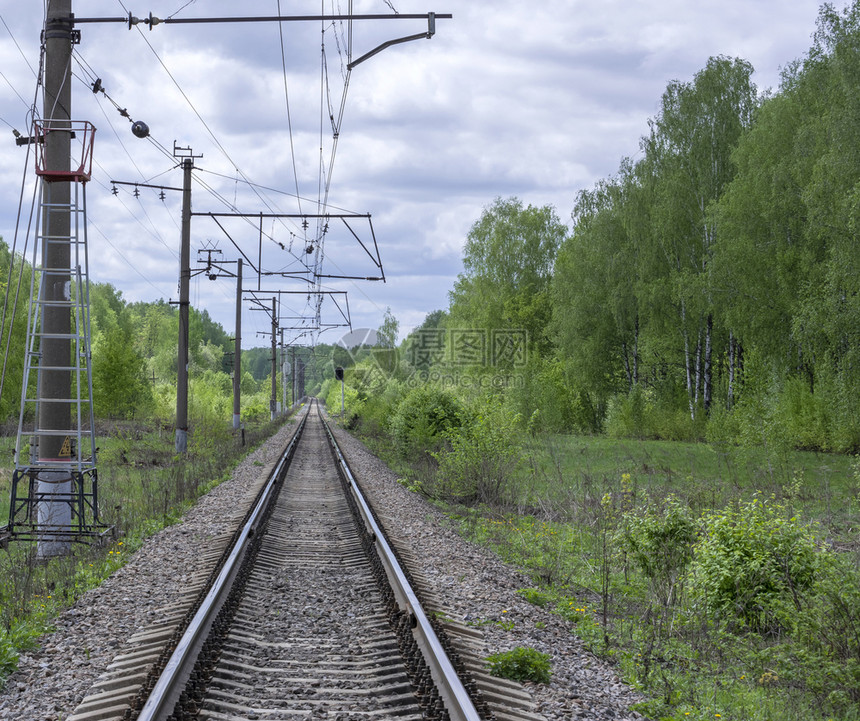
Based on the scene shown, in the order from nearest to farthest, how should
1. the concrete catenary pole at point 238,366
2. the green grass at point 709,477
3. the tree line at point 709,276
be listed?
1. the green grass at point 709,477
2. the tree line at point 709,276
3. the concrete catenary pole at point 238,366

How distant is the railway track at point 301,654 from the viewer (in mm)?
4547

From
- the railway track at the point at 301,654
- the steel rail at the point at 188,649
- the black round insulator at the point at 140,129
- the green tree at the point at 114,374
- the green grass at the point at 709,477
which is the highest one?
the black round insulator at the point at 140,129

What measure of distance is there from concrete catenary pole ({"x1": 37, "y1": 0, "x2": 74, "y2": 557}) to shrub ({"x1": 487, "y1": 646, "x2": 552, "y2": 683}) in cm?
693

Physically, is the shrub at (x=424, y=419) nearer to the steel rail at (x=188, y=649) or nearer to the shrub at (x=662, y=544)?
the steel rail at (x=188, y=649)

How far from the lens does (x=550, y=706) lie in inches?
188

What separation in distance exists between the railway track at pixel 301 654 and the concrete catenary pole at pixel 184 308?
48.0 feet

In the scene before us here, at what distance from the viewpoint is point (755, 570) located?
697 centimetres

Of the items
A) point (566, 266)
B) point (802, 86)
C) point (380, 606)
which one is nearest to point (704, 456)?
point (802, 86)

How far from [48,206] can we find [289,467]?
1281cm

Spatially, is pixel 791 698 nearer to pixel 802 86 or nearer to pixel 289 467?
pixel 289 467

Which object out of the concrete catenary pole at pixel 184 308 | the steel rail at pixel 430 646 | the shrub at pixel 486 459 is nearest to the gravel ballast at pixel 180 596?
the steel rail at pixel 430 646

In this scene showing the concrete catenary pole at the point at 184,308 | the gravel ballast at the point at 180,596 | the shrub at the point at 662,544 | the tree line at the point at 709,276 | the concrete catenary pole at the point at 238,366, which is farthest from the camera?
the concrete catenary pole at the point at 238,366

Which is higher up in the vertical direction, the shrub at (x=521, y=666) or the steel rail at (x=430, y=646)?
the steel rail at (x=430, y=646)

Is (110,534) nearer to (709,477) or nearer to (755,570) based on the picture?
(755,570)
